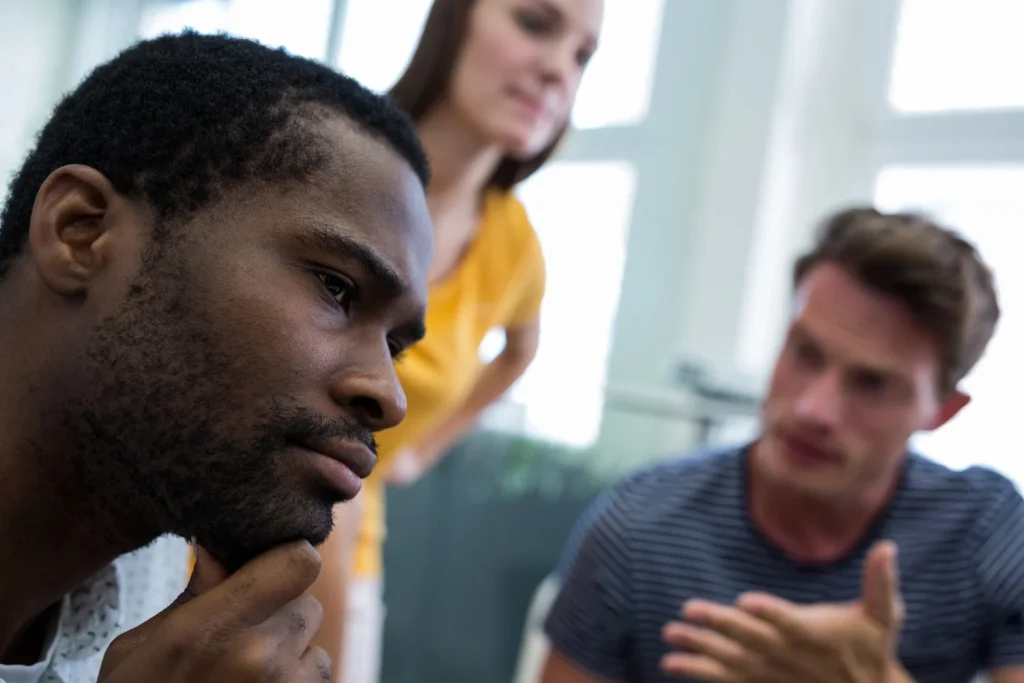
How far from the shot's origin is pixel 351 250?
1.67 ft

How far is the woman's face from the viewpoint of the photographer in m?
0.93

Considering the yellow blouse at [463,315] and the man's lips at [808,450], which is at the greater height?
the yellow blouse at [463,315]

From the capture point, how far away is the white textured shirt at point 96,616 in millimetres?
535

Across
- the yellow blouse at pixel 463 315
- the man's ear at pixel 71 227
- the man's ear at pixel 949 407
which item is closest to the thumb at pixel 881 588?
the man's ear at pixel 949 407

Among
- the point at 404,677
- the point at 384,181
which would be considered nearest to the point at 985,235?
the point at 404,677

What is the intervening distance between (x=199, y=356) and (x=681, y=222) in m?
1.53

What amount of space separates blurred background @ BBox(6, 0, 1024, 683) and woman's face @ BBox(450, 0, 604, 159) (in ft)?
2.28

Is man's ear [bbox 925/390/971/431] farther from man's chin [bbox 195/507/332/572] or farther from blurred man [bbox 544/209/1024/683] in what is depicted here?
man's chin [bbox 195/507/332/572]

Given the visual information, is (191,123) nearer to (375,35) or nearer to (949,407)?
(949,407)

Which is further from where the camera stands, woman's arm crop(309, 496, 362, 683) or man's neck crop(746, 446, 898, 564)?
man's neck crop(746, 446, 898, 564)

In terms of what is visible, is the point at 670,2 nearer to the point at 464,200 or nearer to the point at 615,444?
the point at 615,444

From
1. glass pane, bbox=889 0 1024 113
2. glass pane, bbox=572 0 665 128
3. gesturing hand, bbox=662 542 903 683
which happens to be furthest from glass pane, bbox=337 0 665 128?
gesturing hand, bbox=662 542 903 683

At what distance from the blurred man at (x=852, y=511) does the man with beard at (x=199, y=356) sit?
2.29ft

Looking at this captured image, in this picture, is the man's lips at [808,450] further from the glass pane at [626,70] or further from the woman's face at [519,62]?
the glass pane at [626,70]
